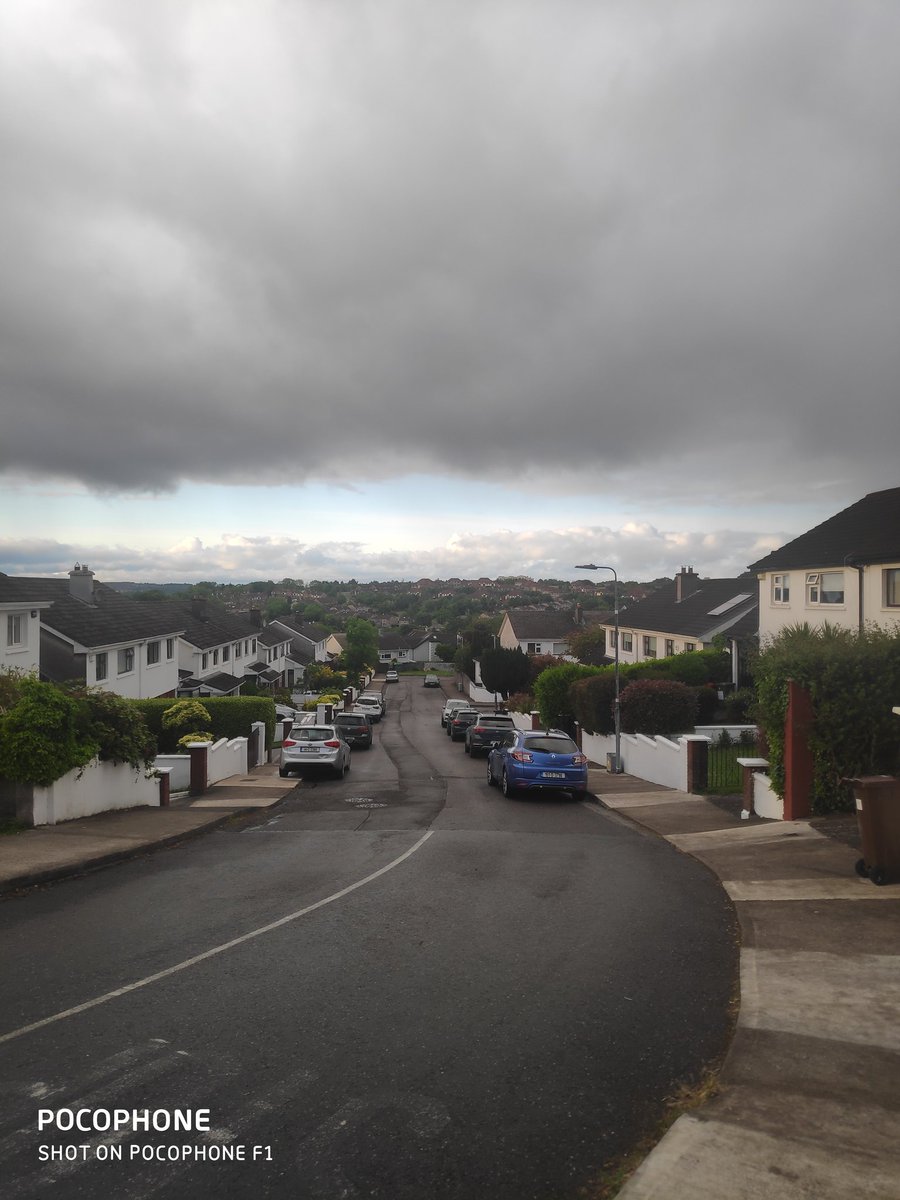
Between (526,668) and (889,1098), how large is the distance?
54.2 metres

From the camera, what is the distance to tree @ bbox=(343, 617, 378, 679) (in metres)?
92.8

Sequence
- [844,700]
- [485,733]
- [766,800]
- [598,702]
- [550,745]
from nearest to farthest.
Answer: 1. [844,700]
2. [766,800]
3. [550,745]
4. [598,702]
5. [485,733]

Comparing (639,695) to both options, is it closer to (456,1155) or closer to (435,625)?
(456,1155)

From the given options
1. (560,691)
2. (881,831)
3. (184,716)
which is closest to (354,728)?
(184,716)

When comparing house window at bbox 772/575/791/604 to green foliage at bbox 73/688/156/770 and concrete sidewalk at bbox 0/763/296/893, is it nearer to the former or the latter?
concrete sidewalk at bbox 0/763/296/893

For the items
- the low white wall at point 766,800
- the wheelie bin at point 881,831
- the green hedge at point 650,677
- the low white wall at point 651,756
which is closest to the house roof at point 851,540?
the green hedge at point 650,677

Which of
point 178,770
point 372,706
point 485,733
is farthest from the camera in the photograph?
point 372,706

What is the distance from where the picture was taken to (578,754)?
20266 millimetres

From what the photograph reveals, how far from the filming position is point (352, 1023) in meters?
5.99

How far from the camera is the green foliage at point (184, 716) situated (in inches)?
1156

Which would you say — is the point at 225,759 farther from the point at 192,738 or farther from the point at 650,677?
the point at 650,677

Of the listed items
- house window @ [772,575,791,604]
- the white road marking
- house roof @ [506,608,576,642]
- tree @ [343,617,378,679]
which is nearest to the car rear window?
the white road marking

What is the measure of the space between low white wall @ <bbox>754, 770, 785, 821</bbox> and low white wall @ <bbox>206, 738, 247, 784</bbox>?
13543mm

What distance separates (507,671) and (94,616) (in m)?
30.2
